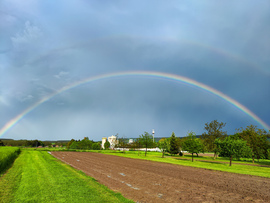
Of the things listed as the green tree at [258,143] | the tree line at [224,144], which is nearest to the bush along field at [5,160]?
the tree line at [224,144]

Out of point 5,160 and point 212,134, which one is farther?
point 212,134

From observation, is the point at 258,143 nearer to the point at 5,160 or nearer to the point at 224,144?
the point at 224,144

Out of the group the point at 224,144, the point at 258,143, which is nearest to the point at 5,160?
the point at 224,144

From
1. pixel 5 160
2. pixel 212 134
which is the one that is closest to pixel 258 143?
pixel 212 134

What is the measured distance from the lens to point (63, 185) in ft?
42.2

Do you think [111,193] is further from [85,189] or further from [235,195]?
[235,195]

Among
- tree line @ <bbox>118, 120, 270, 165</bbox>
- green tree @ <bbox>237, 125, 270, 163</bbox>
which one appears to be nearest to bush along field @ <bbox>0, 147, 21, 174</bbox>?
tree line @ <bbox>118, 120, 270, 165</bbox>

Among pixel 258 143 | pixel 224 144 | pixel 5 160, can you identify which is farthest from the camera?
pixel 258 143

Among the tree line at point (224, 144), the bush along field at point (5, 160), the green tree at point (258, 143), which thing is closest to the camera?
the bush along field at point (5, 160)

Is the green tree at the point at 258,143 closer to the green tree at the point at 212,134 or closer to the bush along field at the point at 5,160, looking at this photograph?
the green tree at the point at 212,134

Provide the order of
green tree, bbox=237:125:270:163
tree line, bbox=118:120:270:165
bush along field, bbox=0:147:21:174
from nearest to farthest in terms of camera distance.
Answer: bush along field, bbox=0:147:21:174, tree line, bbox=118:120:270:165, green tree, bbox=237:125:270:163

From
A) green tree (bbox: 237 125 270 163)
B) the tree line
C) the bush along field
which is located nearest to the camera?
the bush along field

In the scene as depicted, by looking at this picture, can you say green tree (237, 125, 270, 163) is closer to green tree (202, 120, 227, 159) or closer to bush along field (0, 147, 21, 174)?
green tree (202, 120, 227, 159)

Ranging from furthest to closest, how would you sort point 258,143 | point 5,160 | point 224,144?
point 258,143 → point 224,144 → point 5,160
